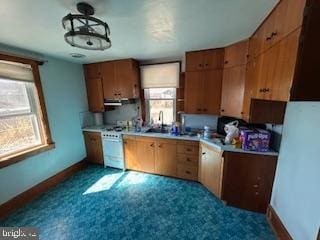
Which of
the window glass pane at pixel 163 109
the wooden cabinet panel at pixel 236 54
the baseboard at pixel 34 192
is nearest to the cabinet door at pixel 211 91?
the wooden cabinet panel at pixel 236 54

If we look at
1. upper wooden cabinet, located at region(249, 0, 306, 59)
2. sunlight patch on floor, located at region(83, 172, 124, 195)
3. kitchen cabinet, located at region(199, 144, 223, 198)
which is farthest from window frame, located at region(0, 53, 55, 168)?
upper wooden cabinet, located at region(249, 0, 306, 59)

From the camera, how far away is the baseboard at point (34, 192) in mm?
2121

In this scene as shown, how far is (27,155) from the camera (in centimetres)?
237

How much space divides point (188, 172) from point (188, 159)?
0.27 metres

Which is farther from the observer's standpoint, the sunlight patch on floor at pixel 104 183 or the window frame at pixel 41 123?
the sunlight patch on floor at pixel 104 183

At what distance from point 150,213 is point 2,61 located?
295cm

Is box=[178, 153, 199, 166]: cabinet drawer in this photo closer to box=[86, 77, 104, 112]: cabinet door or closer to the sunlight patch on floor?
the sunlight patch on floor

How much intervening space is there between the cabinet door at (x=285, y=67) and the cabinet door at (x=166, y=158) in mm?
1814

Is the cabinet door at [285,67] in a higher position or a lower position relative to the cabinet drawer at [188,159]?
higher

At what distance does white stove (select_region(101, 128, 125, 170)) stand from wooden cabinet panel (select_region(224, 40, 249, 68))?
2.40 metres

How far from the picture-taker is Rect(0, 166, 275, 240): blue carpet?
179 centimetres

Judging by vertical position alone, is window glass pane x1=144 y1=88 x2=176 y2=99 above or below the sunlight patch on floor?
above

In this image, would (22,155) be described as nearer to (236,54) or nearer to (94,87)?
(94,87)

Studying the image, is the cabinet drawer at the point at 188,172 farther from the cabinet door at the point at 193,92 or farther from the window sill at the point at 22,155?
the window sill at the point at 22,155
